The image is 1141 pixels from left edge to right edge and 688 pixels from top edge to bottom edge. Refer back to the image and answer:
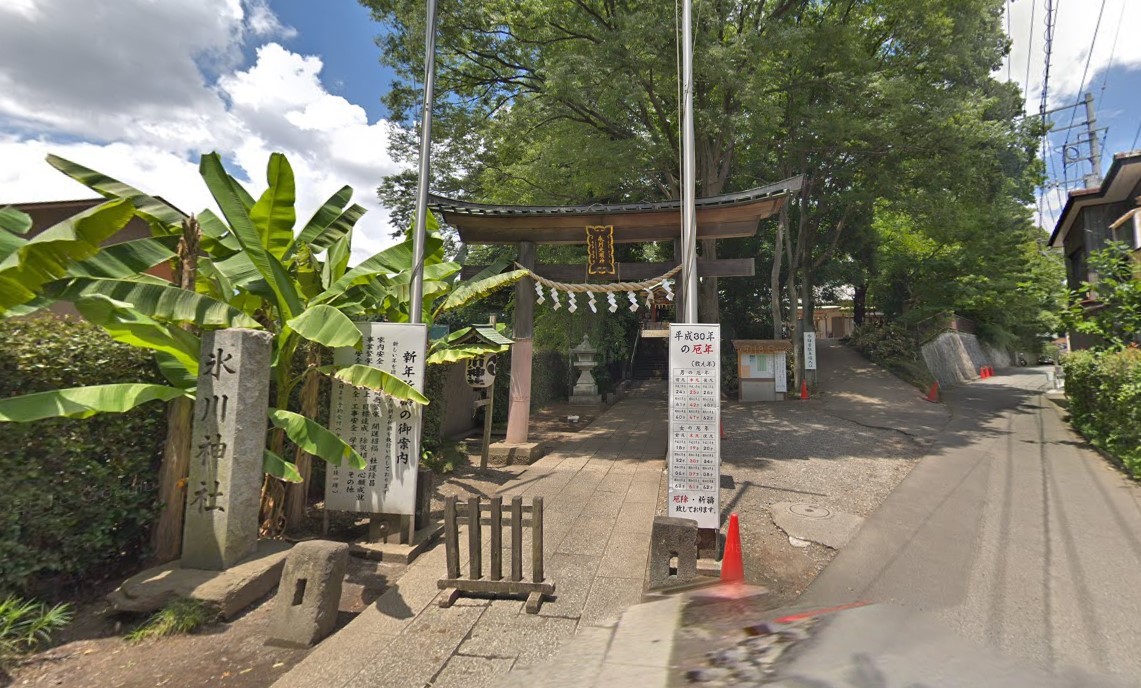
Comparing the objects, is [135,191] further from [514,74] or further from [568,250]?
[514,74]

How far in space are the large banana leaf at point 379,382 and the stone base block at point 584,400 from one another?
1334 centimetres

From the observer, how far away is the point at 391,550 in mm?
5520

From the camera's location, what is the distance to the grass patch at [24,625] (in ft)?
11.4

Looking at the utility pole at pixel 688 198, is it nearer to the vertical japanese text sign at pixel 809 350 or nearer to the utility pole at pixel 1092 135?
the vertical japanese text sign at pixel 809 350

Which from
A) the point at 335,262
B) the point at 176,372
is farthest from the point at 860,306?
the point at 176,372

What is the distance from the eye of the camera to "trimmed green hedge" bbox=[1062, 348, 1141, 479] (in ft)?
27.7

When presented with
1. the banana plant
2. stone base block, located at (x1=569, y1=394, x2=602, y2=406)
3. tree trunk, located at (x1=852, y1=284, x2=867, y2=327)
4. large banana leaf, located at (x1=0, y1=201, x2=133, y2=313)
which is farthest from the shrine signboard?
tree trunk, located at (x1=852, y1=284, x2=867, y2=327)

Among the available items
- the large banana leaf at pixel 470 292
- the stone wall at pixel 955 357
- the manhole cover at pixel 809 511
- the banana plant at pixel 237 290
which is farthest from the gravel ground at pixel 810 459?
the stone wall at pixel 955 357

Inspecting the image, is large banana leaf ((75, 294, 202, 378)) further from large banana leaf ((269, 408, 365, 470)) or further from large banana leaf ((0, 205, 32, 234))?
large banana leaf ((269, 408, 365, 470))

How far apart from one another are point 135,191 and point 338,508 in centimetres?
392

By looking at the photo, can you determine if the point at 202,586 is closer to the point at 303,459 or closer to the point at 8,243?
the point at 303,459

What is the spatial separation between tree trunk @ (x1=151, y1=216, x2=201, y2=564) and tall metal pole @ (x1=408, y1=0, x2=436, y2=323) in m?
2.22

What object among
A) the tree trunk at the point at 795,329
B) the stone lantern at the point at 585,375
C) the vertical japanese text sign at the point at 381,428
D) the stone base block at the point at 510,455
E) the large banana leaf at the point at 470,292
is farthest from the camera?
the tree trunk at the point at 795,329

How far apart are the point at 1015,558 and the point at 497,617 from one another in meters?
5.83
